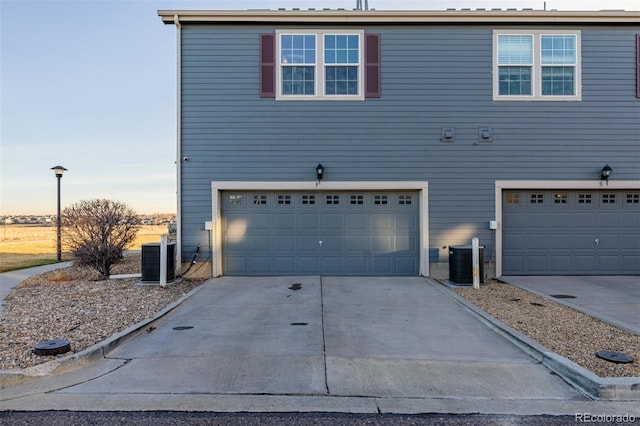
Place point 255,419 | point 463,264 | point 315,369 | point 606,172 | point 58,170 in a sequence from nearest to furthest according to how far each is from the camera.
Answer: point 255,419, point 315,369, point 463,264, point 606,172, point 58,170

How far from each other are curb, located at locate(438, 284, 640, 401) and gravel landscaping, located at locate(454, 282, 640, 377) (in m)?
0.15

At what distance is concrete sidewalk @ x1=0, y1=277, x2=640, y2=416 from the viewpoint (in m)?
3.44

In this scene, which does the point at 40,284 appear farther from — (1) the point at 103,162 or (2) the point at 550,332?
(1) the point at 103,162

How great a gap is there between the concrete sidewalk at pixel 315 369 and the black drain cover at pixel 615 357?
0.69 m

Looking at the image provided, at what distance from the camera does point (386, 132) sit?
31.1 ft

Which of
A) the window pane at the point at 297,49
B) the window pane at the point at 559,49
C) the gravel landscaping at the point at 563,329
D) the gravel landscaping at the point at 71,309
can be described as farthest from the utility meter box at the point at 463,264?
the gravel landscaping at the point at 71,309

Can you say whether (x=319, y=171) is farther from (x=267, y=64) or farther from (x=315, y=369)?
(x=315, y=369)

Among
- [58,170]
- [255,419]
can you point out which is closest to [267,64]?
[255,419]

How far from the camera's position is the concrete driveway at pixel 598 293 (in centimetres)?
614

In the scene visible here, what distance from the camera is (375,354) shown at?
459 centimetres

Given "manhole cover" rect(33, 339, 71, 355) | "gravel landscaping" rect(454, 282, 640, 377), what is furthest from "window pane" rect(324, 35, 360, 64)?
"manhole cover" rect(33, 339, 71, 355)

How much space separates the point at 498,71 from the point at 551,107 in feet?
5.02

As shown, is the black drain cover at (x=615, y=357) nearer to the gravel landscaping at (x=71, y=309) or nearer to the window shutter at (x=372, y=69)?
the gravel landscaping at (x=71, y=309)

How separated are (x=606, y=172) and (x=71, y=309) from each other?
11410mm
